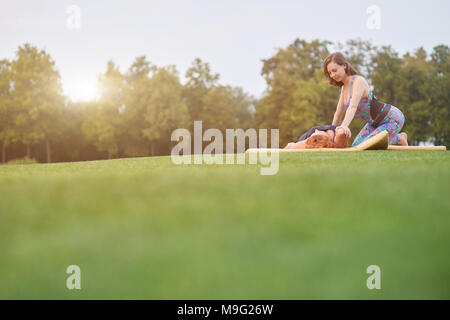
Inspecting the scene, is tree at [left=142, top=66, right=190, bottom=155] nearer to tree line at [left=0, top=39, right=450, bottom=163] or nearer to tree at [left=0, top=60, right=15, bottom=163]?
tree line at [left=0, top=39, right=450, bottom=163]

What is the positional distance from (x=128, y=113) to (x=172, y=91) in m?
3.47

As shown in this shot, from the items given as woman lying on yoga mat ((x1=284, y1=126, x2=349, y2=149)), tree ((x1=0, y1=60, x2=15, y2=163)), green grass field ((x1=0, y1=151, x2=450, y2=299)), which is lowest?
green grass field ((x1=0, y1=151, x2=450, y2=299))

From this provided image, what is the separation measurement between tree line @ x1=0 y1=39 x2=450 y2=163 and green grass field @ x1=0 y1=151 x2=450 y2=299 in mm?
25212

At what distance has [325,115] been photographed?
1125 inches

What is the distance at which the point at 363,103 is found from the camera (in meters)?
8.40

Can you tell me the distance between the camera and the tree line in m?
25.3

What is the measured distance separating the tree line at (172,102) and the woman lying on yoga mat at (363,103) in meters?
18.4

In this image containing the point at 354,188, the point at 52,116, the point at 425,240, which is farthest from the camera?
the point at 52,116

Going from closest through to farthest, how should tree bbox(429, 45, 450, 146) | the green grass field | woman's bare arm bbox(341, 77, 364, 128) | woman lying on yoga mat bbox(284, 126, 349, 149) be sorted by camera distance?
1. the green grass field
2. woman's bare arm bbox(341, 77, 364, 128)
3. woman lying on yoga mat bbox(284, 126, 349, 149)
4. tree bbox(429, 45, 450, 146)
